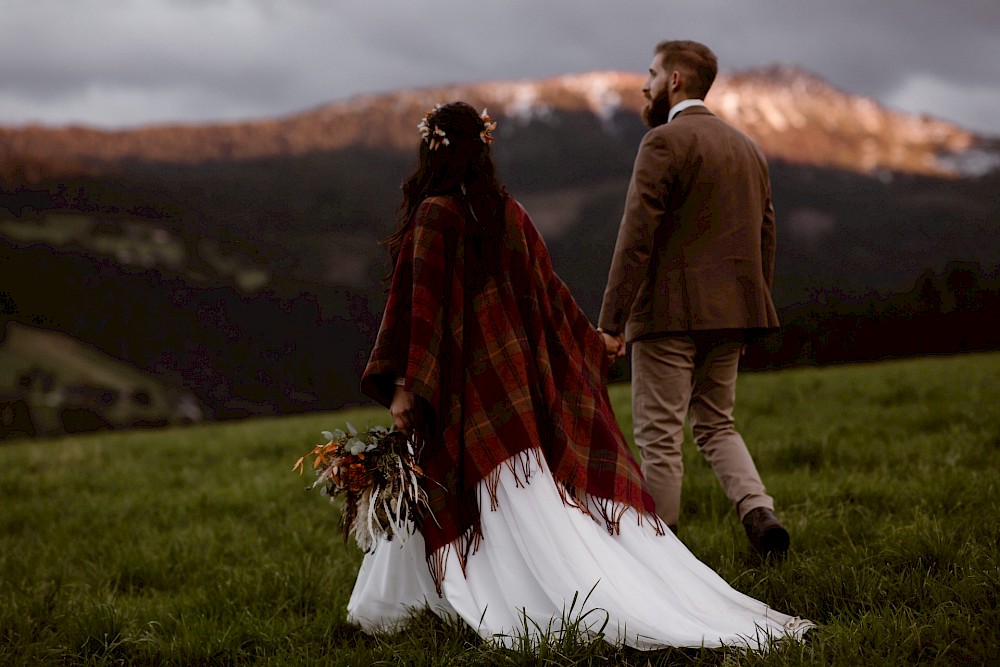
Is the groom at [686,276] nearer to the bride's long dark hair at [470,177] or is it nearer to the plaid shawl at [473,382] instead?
the plaid shawl at [473,382]

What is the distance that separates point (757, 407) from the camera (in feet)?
26.8

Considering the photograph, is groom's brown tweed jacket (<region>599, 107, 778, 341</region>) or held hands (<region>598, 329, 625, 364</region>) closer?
held hands (<region>598, 329, 625, 364</region>)

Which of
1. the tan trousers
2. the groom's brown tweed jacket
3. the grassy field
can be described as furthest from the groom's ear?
the grassy field

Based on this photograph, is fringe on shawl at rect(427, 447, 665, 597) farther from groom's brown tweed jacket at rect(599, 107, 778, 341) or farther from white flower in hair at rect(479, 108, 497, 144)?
white flower in hair at rect(479, 108, 497, 144)

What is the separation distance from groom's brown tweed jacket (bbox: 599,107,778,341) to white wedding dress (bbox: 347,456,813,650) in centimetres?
104

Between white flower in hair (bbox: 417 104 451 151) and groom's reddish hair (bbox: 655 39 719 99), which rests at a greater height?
groom's reddish hair (bbox: 655 39 719 99)

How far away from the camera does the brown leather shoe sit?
3.52 m

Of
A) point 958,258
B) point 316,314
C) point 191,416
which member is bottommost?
point 191,416

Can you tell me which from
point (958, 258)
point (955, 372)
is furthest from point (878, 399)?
point (958, 258)

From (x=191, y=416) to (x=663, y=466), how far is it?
7581 centimetres

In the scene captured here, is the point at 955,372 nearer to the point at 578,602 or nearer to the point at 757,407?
the point at 757,407

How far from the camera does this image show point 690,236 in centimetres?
369

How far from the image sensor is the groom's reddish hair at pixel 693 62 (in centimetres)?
382

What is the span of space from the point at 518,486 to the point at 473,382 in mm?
433
